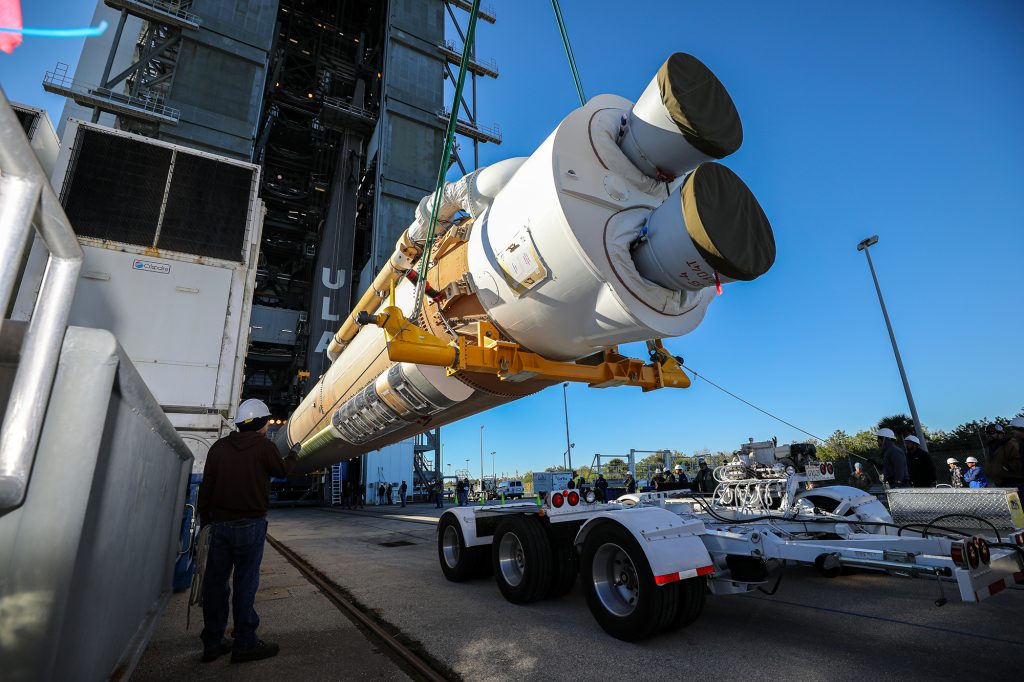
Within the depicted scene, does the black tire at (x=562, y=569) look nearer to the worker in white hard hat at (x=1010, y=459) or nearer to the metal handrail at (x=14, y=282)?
the metal handrail at (x=14, y=282)

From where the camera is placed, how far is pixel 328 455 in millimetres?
11086

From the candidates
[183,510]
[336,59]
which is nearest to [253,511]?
[183,510]

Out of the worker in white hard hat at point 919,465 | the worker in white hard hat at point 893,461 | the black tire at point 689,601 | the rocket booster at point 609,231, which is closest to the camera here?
the rocket booster at point 609,231

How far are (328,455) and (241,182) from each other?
21.1 feet

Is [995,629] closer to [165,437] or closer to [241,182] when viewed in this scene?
[165,437]

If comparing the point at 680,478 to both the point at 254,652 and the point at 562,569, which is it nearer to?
the point at 562,569

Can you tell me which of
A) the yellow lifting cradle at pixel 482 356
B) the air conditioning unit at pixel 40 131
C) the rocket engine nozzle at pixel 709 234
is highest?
the air conditioning unit at pixel 40 131

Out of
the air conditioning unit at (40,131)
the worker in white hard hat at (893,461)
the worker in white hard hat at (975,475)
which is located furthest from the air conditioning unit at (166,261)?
the worker in white hard hat at (975,475)

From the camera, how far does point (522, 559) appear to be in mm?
4707

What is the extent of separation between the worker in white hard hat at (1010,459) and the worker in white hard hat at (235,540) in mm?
7228

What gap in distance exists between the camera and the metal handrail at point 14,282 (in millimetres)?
1102

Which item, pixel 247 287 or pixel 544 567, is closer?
pixel 544 567

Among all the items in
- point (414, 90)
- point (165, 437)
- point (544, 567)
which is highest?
point (414, 90)

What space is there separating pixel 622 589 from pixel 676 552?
65cm
